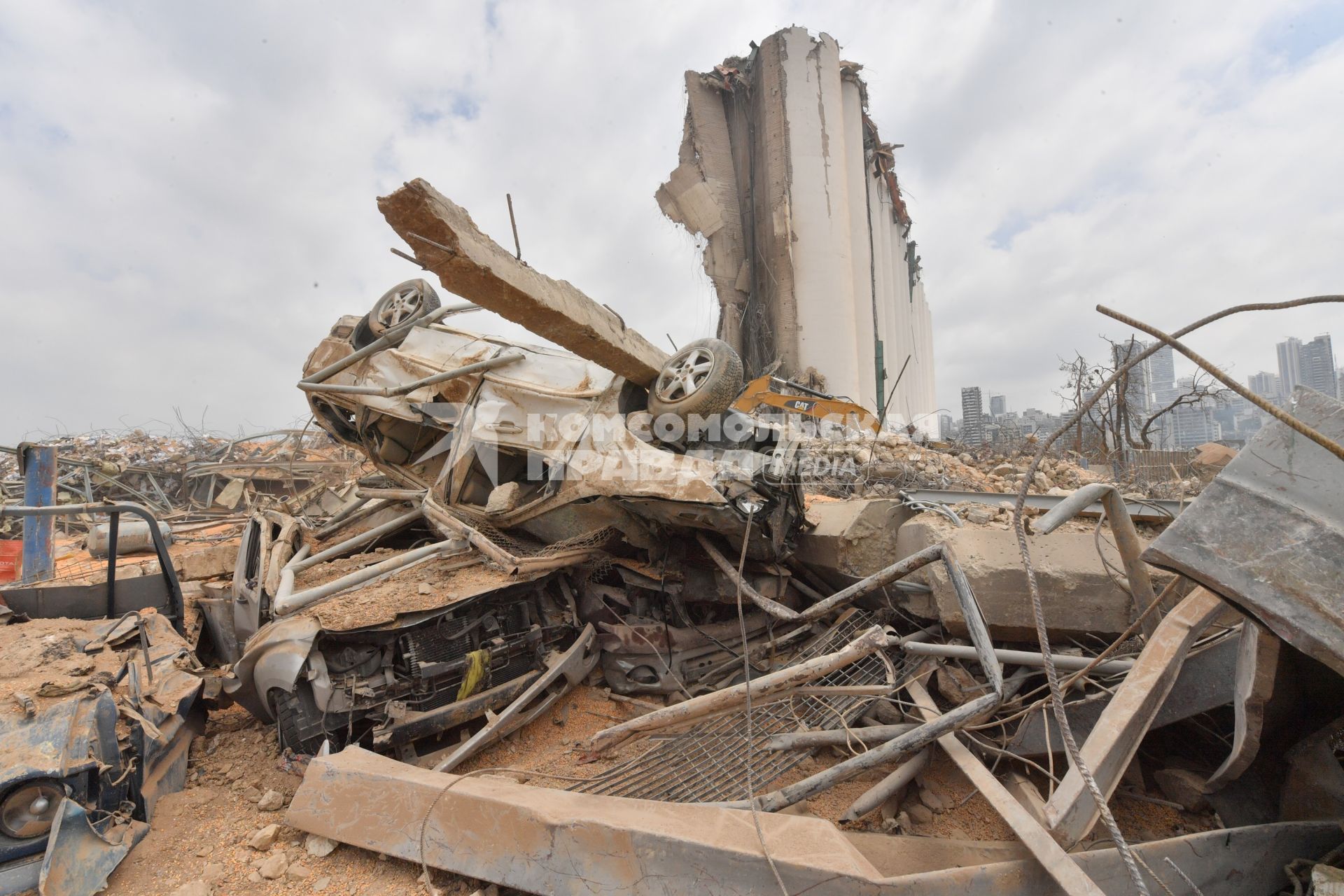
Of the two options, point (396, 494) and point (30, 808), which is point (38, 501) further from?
point (30, 808)

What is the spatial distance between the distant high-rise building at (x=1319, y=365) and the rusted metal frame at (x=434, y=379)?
35.2 feet

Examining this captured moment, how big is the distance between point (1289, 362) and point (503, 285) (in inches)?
710

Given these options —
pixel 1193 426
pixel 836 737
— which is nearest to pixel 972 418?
pixel 1193 426

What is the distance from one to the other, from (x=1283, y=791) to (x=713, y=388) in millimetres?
3312

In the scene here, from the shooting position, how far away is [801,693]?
3.22 m

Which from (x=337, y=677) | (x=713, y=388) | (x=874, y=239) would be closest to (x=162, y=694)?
(x=337, y=677)

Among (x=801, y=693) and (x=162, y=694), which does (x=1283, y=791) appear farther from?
(x=162, y=694)

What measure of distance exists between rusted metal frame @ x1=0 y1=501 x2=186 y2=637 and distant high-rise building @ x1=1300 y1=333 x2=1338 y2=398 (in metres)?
12.8

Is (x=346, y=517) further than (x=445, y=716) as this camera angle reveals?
Yes

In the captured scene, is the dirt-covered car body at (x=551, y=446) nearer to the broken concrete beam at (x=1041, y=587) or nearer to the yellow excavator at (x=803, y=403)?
the broken concrete beam at (x=1041, y=587)

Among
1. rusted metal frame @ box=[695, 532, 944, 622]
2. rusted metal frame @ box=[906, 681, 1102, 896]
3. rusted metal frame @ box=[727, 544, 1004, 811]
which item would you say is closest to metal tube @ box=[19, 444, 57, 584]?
rusted metal frame @ box=[695, 532, 944, 622]


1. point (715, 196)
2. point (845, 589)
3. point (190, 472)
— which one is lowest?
point (845, 589)

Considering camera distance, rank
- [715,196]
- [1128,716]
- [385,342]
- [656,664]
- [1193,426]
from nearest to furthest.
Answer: [1128,716]
[656,664]
[385,342]
[1193,426]
[715,196]

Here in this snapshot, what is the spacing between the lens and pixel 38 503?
5367 millimetres
